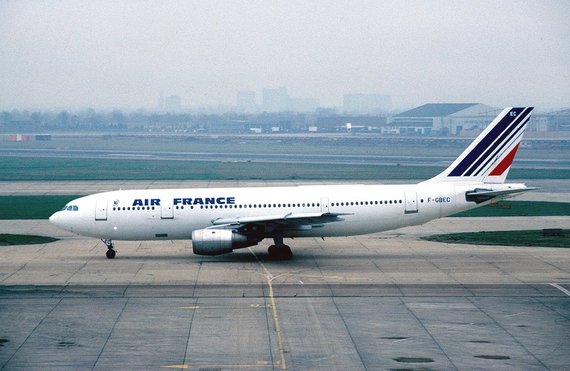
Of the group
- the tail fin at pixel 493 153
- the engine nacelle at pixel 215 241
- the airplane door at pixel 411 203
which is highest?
the tail fin at pixel 493 153

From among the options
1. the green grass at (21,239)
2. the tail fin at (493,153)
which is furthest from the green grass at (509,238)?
the green grass at (21,239)

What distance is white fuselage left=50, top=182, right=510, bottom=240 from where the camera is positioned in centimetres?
4628

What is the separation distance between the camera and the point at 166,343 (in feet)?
93.2

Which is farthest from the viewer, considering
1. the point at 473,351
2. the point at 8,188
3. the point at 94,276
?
the point at 8,188

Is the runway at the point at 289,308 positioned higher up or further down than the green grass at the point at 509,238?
higher up

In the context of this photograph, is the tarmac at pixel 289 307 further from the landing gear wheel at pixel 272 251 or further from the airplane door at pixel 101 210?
the airplane door at pixel 101 210

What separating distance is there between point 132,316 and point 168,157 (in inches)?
4346

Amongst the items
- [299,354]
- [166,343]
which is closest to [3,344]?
[166,343]

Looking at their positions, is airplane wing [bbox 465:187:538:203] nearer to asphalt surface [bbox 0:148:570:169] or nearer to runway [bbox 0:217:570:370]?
runway [bbox 0:217:570:370]

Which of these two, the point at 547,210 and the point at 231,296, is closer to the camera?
the point at 231,296

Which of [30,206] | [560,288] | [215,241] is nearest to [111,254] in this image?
[215,241]

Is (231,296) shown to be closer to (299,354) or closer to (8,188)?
(299,354)

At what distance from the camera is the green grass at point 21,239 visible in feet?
171

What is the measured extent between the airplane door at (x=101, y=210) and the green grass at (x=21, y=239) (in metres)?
8.01
